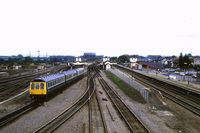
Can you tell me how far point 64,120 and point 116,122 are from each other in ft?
16.0

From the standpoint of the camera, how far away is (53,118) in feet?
44.5

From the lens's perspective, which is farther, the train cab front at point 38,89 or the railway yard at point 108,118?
the train cab front at point 38,89

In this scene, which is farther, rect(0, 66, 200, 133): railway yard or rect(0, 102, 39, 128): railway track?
rect(0, 102, 39, 128): railway track

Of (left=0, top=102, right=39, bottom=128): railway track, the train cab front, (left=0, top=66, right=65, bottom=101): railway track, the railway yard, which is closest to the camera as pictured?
the railway yard

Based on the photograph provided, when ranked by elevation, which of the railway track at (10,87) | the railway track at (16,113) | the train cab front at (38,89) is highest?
the train cab front at (38,89)

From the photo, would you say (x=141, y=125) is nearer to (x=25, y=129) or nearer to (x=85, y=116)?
(x=85, y=116)

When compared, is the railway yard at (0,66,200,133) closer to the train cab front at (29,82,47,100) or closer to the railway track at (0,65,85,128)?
the railway track at (0,65,85,128)

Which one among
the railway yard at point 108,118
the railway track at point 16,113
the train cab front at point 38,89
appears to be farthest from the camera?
the train cab front at point 38,89

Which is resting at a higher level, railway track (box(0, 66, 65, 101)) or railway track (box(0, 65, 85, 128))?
railway track (box(0, 66, 65, 101))

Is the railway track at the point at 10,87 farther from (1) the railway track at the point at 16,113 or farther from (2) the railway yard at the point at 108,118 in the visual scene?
(1) the railway track at the point at 16,113

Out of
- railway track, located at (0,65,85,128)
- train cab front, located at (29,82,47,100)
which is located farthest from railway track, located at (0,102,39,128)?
train cab front, located at (29,82,47,100)

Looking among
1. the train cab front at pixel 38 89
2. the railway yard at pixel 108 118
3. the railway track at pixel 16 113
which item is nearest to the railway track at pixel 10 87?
the railway yard at pixel 108 118

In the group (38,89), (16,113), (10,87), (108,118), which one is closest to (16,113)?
(16,113)

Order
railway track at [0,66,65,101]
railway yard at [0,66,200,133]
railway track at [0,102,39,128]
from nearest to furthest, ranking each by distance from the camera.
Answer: railway yard at [0,66,200,133], railway track at [0,102,39,128], railway track at [0,66,65,101]
